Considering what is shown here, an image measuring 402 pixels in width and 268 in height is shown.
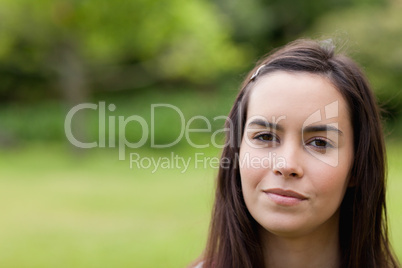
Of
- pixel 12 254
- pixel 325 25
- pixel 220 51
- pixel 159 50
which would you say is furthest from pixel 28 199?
pixel 325 25

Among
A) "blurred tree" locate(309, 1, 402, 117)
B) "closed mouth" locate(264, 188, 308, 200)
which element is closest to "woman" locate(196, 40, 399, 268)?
"closed mouth" locate(264, 188, 308, 200)

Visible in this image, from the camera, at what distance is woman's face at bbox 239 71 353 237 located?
5.81ft

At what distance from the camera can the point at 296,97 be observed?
5.91ft

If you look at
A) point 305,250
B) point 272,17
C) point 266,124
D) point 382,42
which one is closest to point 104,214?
point 305,250

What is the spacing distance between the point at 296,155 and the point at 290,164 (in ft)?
0.14

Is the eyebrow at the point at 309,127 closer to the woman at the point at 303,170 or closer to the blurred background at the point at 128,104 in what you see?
the woman at the point at 303,170

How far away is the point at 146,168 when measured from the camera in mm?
11852

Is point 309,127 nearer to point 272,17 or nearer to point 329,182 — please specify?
point 329,182

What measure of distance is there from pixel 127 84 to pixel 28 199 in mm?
10595

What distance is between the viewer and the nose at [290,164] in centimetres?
175

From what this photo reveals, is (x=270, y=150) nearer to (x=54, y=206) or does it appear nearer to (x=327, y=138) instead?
(x=327, y=138)

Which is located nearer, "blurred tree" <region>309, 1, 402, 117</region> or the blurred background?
the blurred background

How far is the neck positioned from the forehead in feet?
1.27

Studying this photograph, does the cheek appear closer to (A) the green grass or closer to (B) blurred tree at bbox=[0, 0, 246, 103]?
(A) the green grass
